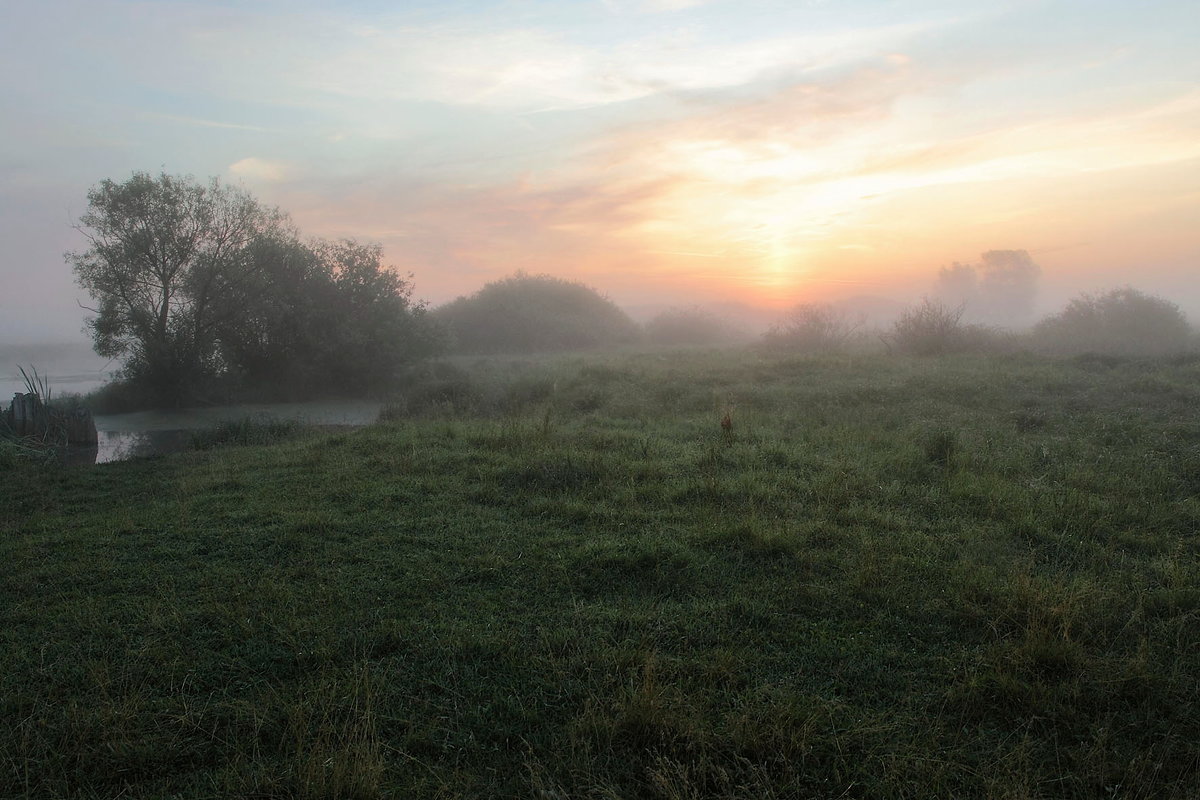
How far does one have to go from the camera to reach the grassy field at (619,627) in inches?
122

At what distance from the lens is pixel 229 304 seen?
61.1ft

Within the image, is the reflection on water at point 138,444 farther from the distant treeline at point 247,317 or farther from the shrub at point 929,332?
the shrub at point 929,332

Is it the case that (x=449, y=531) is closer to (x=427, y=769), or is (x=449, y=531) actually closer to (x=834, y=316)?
(x=427, y=769)

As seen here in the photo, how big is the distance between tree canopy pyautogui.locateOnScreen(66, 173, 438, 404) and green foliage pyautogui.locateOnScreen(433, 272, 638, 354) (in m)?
12.2

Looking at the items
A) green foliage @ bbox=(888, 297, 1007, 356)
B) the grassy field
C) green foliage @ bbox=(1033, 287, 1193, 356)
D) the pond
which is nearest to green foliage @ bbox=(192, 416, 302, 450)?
the pond

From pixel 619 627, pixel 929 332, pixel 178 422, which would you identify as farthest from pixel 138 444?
pixel 929 332

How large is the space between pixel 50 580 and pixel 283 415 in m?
12.4

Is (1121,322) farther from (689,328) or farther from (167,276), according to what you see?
(167,276)

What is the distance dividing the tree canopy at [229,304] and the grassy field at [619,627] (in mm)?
10328

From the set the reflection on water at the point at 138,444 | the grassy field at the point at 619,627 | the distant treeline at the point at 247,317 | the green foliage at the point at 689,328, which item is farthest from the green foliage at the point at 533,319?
the grassy field at the point at 619,627

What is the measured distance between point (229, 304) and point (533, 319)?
19584mm

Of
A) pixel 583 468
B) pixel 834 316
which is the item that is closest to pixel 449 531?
pixel 583 468

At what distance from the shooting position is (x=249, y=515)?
22.2ft

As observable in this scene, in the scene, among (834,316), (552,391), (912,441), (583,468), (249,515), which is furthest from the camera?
(834,316)
